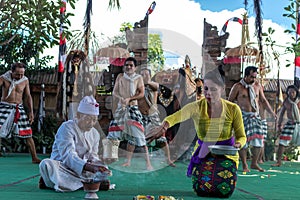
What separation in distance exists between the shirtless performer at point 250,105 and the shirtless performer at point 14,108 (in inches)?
110

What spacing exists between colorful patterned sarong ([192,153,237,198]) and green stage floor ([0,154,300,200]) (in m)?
0.11

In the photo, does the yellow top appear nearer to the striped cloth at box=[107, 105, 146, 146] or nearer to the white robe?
the white robe

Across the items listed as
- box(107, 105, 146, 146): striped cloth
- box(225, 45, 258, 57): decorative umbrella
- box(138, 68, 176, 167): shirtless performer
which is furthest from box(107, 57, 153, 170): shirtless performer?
box(225, 45, 258, 57): decorative umbrella

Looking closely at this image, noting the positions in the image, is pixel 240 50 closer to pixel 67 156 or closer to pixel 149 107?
pixel 149 107

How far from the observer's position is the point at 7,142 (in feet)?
28.1

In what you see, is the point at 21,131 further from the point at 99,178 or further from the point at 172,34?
the point at 99,178

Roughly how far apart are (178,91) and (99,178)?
4522 millimetres

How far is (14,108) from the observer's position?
6.73 m

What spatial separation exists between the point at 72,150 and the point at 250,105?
135 inches

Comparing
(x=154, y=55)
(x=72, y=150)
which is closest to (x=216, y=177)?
(x=72, y=150)

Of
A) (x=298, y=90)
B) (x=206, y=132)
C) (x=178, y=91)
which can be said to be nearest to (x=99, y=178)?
(x=206, y=132)

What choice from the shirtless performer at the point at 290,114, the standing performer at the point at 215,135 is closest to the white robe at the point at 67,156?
the standing performer at the point at 215,135

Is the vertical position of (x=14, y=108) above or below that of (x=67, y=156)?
above

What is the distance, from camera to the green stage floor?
3729 millimetres
